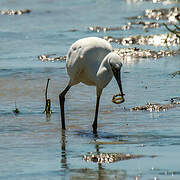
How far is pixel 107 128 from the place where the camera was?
9.38 meters

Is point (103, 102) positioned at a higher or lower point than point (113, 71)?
lower

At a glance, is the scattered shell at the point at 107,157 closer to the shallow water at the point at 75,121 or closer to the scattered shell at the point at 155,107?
the shallow water at the point at 75,121

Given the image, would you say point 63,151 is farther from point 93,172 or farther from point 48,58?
point 48,58

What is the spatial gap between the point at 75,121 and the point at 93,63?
1.15 m

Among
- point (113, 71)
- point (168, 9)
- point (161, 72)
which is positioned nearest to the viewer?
point (113, 71)

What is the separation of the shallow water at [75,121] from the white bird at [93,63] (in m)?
0.55

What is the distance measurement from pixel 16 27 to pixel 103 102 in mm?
9530

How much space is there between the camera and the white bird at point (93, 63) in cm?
878

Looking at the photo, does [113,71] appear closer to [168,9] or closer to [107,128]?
[107,128]

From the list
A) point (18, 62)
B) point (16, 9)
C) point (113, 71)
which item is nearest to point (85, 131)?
point (113, 71)

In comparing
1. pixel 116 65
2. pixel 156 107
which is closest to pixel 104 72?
pixel 116 65

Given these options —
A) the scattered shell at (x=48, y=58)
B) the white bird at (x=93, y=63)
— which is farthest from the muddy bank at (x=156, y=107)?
the scattered shell at (x=48, y=58)

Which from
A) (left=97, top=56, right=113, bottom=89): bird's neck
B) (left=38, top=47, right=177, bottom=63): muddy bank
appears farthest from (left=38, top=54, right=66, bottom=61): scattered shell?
(left=97, top=56, right=113, bottom=89): bird's neck

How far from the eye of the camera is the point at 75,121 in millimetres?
9883
